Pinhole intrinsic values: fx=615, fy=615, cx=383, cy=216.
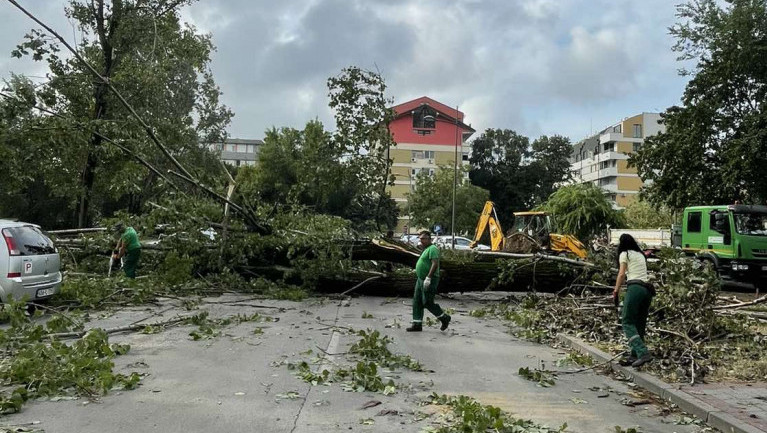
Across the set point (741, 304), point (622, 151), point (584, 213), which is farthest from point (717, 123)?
point (622, 151)

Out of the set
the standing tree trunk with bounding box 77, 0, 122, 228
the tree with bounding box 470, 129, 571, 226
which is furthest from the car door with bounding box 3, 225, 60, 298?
the tree with bounding box 470, 129, 571, 226

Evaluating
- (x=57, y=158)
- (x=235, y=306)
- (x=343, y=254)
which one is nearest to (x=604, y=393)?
(x=235, y=306)

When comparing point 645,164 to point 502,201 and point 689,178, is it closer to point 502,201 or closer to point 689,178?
point 689,178

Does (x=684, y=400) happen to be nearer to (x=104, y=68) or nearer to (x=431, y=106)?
(x=104, y=68)

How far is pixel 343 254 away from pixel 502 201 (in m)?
60.7

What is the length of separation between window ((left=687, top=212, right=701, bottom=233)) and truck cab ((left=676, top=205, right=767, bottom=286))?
219mm

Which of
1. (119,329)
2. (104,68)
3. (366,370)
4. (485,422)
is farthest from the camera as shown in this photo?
(104,68)

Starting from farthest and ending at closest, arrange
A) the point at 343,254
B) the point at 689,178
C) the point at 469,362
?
the point at 689,178
the point at 343,254
the point at 469,362

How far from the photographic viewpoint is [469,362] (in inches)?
296

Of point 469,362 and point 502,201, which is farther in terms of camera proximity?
point 502,201

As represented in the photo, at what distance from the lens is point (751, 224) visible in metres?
17.8

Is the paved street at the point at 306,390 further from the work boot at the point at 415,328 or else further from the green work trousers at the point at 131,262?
the green work trousers at the point at 131,262

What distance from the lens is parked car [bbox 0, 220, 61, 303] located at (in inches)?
363

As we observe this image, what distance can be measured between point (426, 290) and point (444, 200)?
44335mm
